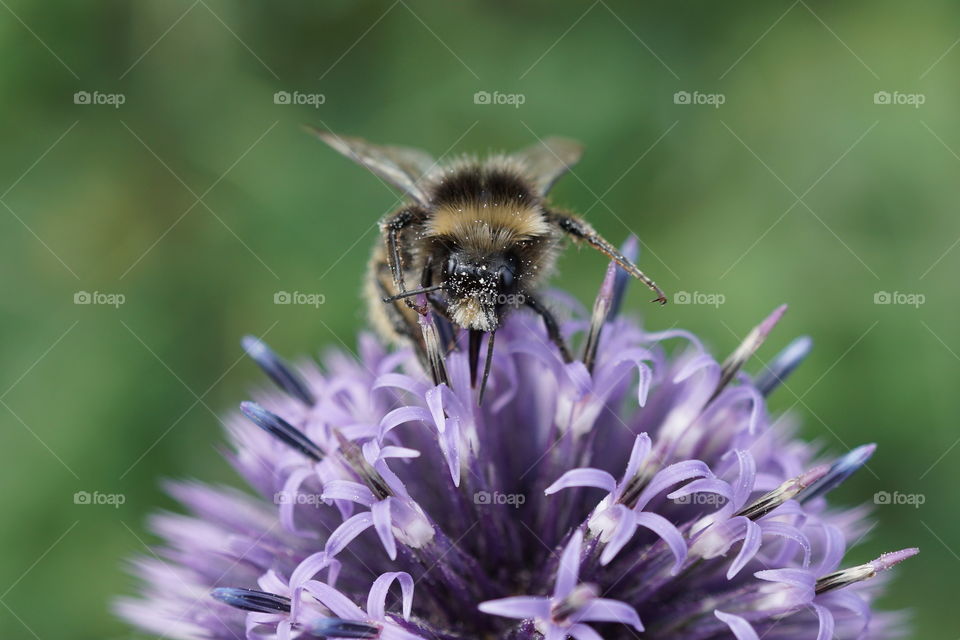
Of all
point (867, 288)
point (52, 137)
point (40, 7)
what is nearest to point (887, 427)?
point (867, 288)

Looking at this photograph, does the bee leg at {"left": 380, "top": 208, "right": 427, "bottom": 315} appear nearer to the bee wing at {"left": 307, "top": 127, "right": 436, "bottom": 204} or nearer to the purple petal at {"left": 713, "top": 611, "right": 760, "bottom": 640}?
the bee wing at {"left": 307, "top": 127, "right": 436, "bottom": 204}

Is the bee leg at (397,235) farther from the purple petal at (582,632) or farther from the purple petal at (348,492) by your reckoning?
the purple petal at (582,632)

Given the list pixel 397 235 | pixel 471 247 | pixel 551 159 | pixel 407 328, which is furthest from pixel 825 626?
pixel 551 159

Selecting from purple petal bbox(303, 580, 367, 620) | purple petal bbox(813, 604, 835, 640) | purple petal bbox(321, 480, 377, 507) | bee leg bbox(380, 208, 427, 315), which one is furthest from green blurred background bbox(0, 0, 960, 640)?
purple petal bbox(303, 580, 367, 620)

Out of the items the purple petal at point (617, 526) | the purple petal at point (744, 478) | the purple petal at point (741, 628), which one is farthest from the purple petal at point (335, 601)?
the purple petal at point (744, 478)

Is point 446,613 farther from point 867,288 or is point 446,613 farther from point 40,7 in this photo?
point 40,7

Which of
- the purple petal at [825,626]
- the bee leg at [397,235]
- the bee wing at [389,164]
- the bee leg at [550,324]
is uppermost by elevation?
the bee wing at [389,164]
